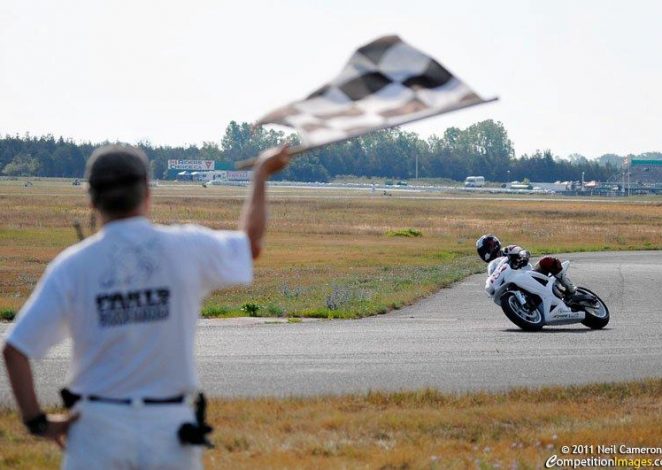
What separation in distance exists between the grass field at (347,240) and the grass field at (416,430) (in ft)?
36.1

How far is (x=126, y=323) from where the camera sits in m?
4.45

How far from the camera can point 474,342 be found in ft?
58.8

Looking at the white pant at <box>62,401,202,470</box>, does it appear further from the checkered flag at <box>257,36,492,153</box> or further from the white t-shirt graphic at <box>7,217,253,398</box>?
the checkered flag at <box>257,36,492,153</box>

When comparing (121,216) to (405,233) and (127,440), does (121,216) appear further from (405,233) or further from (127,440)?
(405,233)

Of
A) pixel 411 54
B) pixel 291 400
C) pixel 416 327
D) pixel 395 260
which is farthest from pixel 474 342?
pixel 395 260

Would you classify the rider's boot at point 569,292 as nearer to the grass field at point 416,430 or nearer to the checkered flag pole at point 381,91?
the grass field at point 416,430

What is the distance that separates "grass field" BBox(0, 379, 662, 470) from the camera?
9.08 meters

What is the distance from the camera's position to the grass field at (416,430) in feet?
Answer: 29.8

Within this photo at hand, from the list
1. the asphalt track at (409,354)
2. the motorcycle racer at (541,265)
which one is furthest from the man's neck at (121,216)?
the motorcycle racer at (541,265)

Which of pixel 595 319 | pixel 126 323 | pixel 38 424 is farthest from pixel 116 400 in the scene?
pixel 595 319

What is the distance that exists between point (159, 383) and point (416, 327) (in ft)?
52.4

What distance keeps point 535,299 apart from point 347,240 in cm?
4240

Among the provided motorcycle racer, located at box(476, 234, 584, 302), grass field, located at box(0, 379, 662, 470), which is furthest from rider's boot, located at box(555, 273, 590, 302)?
grass field, located at box(0, 379, 662, 470)

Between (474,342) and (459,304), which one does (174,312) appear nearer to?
(474,342)
